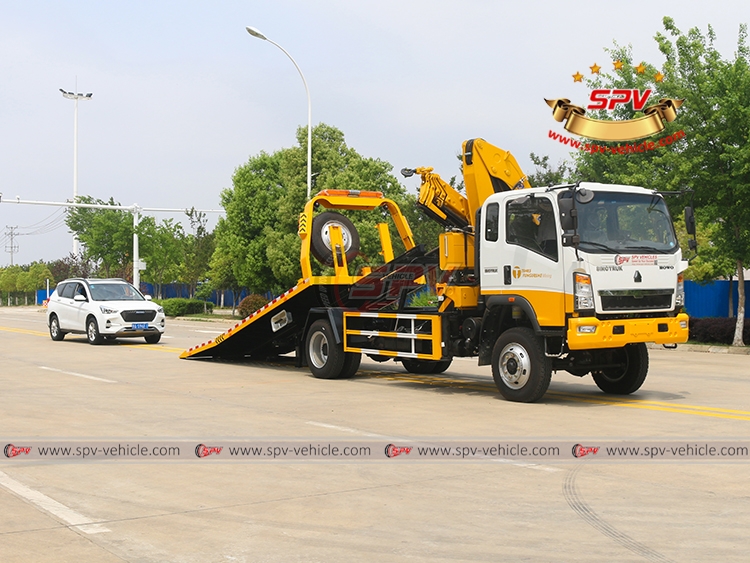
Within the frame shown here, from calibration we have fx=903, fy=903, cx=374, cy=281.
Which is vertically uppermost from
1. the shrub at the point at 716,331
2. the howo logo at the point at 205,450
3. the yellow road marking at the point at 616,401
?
the shrub at the point at 716,331

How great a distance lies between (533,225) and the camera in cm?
1158

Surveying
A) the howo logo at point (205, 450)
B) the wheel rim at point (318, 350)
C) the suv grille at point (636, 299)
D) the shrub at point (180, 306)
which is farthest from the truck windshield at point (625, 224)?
the shrub at point (180, 306)

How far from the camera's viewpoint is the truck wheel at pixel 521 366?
11.4 m

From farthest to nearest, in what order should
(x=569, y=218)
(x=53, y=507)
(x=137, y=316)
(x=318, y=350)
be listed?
(x=137, y=316)
(x=318, y=350)
(x=569, y=218)
(x=53, y=507)

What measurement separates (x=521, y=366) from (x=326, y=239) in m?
5.54

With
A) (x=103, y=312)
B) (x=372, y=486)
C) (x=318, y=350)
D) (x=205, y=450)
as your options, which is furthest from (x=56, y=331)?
(x=372, y=486)

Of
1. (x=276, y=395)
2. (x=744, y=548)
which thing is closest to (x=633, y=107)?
(x=276, y=395)

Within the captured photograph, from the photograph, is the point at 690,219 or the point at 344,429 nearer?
the point at 344,429

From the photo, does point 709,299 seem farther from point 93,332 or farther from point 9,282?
point 9,282

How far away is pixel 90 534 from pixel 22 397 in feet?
24.8

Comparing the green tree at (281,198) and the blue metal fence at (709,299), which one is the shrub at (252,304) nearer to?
the green tree at (281,198)

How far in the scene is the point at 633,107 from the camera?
28547 mm

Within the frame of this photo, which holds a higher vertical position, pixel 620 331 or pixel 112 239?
pixel 112 239

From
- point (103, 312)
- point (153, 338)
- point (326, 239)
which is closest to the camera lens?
point (326, 239)
